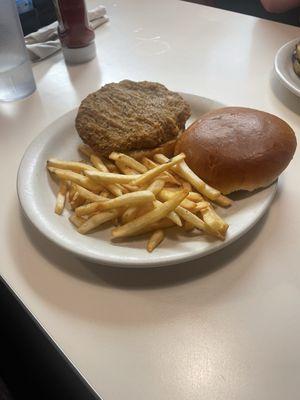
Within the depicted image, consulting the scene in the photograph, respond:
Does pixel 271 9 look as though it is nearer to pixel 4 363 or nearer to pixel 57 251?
pixel 57 251

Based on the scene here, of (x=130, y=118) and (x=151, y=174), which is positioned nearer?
(x=151, y=174)

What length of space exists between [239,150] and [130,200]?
0.27 m

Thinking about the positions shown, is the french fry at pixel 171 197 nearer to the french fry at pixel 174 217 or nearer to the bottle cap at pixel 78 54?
the french fry at pixel 174 217

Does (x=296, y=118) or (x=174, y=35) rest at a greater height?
(x=174, y=35)

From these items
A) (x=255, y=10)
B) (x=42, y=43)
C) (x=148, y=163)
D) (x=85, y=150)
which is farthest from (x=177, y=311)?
(x=255, y=10)

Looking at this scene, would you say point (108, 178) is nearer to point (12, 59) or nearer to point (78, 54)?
point (12, 59)

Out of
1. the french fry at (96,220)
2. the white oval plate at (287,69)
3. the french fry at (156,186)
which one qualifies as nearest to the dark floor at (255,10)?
the white oval plate at (287,69)

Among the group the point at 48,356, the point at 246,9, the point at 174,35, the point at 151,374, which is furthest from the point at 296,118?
the point at 246,9

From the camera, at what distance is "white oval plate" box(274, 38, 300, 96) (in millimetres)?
1234

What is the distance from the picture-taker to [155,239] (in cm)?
77

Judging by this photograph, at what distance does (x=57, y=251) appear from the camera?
0.85 meters

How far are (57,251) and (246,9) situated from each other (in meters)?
2.03

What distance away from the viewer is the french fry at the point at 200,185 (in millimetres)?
817

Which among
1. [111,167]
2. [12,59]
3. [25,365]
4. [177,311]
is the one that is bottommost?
[25,365]
